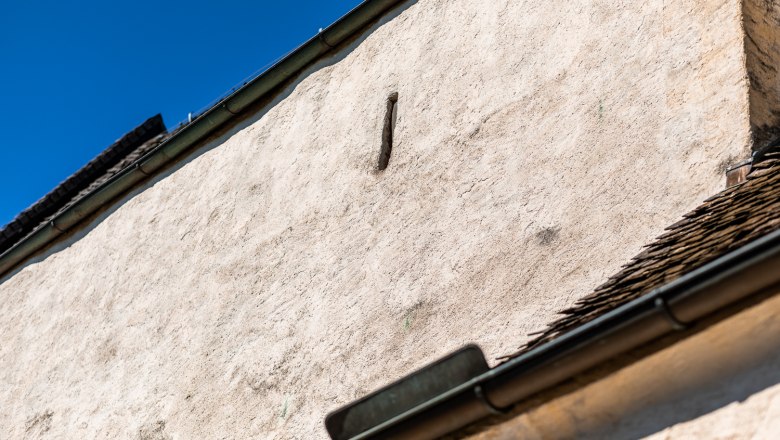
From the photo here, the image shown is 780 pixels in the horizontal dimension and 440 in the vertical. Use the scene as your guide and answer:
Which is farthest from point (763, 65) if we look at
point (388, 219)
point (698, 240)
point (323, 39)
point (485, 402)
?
point (323, 39)

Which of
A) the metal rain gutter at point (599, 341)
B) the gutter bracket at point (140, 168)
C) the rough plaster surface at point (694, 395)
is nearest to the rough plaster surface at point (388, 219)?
the gutter bracket at point (140, 168)

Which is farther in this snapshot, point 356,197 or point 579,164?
point 356,197

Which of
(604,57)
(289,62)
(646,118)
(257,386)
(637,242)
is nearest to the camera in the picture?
(637,242)

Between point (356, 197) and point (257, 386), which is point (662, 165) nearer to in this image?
point (356, 197)

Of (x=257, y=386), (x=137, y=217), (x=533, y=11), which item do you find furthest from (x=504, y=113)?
(x=137, y=217)

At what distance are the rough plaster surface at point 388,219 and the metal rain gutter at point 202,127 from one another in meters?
0.14

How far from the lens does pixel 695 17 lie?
18.5 feet

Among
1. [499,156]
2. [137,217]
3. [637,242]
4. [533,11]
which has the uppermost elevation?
[137,217]

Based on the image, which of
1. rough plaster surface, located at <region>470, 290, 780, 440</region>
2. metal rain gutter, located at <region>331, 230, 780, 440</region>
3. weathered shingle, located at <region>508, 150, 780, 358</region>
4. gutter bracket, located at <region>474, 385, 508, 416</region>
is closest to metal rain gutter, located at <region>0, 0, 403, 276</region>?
weathered shingle, located at <region>508, 150, 780, 358</region>

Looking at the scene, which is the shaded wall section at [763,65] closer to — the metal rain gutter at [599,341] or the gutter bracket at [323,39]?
the metal rain gutter at [599,341]

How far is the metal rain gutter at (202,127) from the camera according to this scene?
766 cm

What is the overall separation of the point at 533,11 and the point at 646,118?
A: 4.29 feet

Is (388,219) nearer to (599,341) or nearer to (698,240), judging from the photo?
(698,240)

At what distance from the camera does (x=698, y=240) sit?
4133mm
